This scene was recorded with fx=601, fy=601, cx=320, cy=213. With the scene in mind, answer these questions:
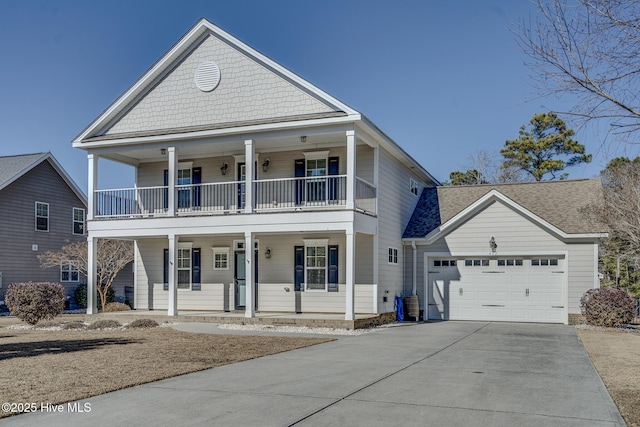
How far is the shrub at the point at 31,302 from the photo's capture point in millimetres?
18031

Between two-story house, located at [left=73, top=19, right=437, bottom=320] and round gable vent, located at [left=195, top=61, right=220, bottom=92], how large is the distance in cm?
4

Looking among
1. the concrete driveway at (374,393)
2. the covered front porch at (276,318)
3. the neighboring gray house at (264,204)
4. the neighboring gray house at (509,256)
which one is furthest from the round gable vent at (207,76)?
the concrete driveway at (374,393)

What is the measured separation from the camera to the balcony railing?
62.7 ft

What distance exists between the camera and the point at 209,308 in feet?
70.1

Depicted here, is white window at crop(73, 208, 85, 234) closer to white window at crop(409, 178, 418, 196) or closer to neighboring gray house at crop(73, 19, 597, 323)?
neighboring gray house at crop(73, 19, 597, 323)

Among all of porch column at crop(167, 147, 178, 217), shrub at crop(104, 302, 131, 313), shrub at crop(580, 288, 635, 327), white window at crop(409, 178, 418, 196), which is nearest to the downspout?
white window at crop(409, 178, 418, 196)

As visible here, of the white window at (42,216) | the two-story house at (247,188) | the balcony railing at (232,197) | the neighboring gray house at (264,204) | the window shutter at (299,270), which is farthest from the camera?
the white window at (42,216)

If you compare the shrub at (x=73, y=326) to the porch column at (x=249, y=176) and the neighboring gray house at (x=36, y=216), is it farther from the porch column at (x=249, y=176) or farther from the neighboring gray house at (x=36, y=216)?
the neighboring gray house at (x=36, y=216)

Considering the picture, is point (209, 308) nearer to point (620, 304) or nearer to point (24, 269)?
point (24, 269)

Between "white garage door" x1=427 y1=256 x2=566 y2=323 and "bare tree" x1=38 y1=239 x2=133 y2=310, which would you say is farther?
"bare tree" x1=38 y1=239 x2=133 y2=310

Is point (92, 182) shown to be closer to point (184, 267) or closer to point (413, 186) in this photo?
point (184, 267)

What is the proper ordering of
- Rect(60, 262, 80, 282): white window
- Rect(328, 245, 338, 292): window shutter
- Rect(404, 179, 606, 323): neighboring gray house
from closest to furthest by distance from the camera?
1. Rect(404, 179, 606, 323): neighboring gray house
2. Rect(328, 245, 338, 292): window shutter
3. Rect(60, 262, 80, 282): white window

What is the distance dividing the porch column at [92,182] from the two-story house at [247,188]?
39mm

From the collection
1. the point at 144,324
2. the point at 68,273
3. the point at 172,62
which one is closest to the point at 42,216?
the point at 68,273
